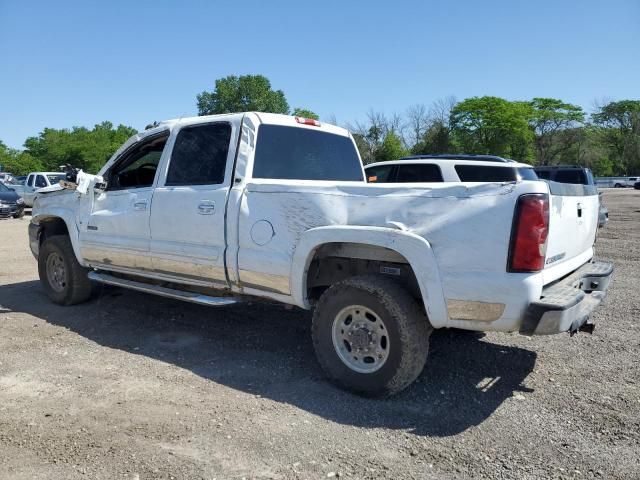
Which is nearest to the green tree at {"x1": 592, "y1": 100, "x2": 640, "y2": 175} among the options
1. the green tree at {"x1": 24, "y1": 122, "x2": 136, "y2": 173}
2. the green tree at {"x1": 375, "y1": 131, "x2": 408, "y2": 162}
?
the green tree at {"x1": 375, "y1": 131, "x2": 408, "y2": 162}

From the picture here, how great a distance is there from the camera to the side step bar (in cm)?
446

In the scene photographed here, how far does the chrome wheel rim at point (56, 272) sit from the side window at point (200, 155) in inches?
85.8

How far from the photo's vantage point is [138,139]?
5.55 meters

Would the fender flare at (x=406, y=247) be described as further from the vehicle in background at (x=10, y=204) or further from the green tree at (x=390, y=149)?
the green tree at (x=390, y=149)

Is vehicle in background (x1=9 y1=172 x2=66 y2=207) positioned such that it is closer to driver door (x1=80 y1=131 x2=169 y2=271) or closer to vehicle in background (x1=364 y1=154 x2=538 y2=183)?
vehicle in background (x1=364 y1=154 x2=538 y2=183)

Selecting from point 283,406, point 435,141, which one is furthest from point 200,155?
point 435,141

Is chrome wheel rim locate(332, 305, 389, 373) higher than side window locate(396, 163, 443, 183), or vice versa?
side window locate(396, 163, 443, 183)

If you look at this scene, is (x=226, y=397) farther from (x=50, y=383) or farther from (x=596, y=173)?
(x=596, y=173)

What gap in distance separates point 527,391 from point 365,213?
6.01ft

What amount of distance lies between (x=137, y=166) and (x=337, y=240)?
3040 mm

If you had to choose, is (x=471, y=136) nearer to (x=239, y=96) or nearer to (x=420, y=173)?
(x=239, y=96)

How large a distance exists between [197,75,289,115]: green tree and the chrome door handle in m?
78.9

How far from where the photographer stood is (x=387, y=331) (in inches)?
142

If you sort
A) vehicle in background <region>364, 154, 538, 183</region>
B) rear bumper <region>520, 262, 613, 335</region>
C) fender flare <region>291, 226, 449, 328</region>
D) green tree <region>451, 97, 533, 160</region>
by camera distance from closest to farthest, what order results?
rear bumper <region>520, 262, 613, 335</region> → fender flare <region>291, 226, 449, 328</region> → vehicle in background <region>364, 154, 538, 183</region> → green tree <region>451, 97, 533, 160</region>
